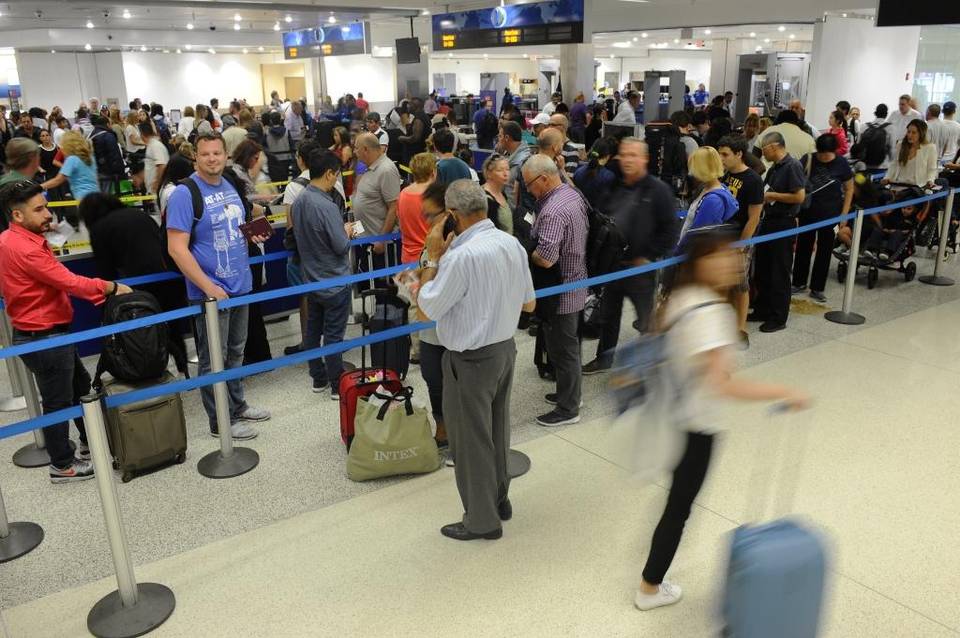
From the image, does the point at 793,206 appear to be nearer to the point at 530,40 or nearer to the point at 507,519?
the point at 507,519

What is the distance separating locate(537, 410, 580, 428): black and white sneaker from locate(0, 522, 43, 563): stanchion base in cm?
272

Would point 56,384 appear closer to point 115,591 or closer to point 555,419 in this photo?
point 115,591

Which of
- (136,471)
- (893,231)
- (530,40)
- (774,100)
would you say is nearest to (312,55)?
(530,40)

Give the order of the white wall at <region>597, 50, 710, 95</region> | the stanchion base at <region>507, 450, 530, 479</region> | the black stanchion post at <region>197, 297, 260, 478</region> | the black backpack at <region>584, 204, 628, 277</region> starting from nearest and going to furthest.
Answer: the black stanchion post at <region>197, 297, 260, 478</region> < the stanchion base at <region>507, 450, 530, 479</region> < the black backpack at <region>584, 204, 628, 277</region> < the white wall at <region>597, 50, 710, 95</region>

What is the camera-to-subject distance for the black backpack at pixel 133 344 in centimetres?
396

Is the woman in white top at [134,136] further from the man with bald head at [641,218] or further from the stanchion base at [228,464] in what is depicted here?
the man with bald head at [641,218]

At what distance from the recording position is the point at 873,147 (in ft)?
31.1

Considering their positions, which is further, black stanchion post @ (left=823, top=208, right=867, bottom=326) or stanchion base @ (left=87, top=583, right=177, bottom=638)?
black stanchion post @ (left=823, top=208, right=867, bottom=326)

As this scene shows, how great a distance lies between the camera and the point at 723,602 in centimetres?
236

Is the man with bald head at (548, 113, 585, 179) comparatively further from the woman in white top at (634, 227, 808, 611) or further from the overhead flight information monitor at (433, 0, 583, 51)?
the woman in white top at (634, 227, 808, 611)

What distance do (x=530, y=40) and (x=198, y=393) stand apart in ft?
32.8

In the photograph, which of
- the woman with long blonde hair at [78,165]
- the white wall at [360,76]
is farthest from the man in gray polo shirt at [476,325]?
the white wall at [360,76]

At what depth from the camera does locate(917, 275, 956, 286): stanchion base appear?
7730mm

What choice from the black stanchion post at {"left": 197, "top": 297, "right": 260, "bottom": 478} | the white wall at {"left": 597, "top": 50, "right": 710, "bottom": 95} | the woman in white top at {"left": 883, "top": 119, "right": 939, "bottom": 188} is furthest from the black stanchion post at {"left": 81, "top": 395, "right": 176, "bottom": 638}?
the white wall at {"left": 597, "top": 50, "right": 710, "bottom": 95}
